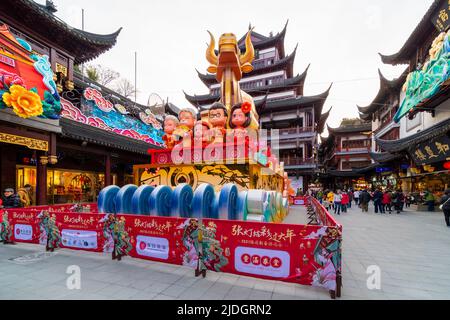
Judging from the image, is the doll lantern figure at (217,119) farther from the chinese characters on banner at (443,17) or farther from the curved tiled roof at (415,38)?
the curved tiled roof at (415,38)

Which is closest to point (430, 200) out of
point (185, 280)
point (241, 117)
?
point (241, 117)

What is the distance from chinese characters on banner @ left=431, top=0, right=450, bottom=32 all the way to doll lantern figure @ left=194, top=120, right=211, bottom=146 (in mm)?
15394

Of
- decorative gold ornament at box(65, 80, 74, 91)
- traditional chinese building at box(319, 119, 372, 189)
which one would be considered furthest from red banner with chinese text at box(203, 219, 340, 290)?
traditional chinese building at box(319, 119, 372, 189)

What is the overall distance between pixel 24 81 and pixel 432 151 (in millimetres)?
19317

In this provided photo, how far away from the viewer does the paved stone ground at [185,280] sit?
129 inches

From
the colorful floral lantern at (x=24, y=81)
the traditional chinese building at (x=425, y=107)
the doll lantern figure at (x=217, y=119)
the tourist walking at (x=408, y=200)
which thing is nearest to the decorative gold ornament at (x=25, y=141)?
the colorful floral lantern at (x=24, y=81)

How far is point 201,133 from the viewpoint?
7957mm

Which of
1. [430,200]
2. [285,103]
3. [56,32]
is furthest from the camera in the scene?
[285,103]

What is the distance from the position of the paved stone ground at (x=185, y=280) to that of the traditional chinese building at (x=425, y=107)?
9.26m

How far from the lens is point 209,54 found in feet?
36.1

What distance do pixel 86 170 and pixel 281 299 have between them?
15972 mm

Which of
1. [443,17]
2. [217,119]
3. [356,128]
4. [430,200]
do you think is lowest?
[430,200]

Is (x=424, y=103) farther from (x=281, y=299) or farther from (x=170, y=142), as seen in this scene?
(x=281, y=299)

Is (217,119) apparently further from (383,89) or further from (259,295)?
(383,89)
